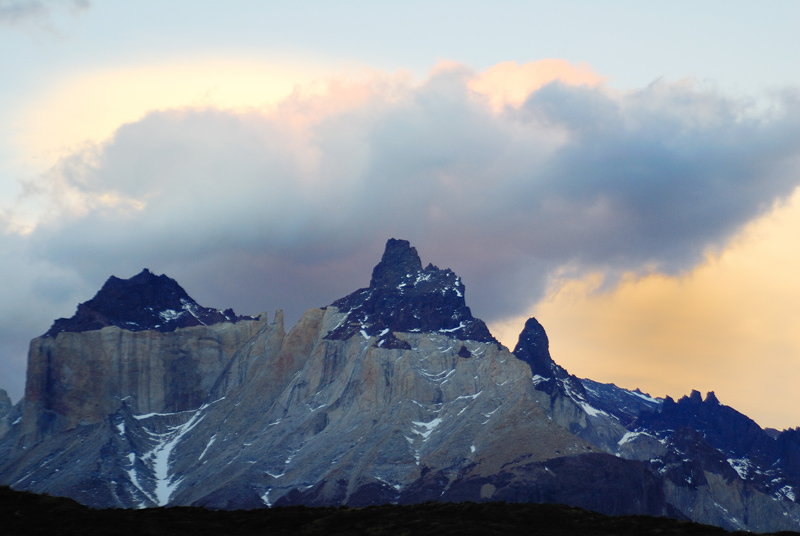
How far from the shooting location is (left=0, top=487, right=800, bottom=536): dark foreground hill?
106312mm

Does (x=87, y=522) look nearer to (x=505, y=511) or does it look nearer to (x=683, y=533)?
(x=505, y=511)

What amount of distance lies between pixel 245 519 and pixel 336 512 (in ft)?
35.4

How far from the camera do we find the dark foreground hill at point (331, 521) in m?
106

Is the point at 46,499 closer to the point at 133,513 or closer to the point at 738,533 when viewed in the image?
the point at 133,513

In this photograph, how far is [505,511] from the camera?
11562 centimetres

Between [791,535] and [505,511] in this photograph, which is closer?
[791,535]

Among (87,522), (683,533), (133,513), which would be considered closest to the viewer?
(683,533)

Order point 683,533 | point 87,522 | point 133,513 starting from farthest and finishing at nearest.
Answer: point 133,513, point 87,522, point 683,533

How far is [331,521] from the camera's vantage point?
113625 mm

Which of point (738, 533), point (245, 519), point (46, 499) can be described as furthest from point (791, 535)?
point (46, 499)

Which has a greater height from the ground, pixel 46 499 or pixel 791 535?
pixel 46 499

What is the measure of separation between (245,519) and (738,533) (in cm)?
5524

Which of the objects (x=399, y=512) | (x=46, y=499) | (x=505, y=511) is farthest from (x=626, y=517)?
(x=46, y=499)

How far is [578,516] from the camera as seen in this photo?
111875mm
